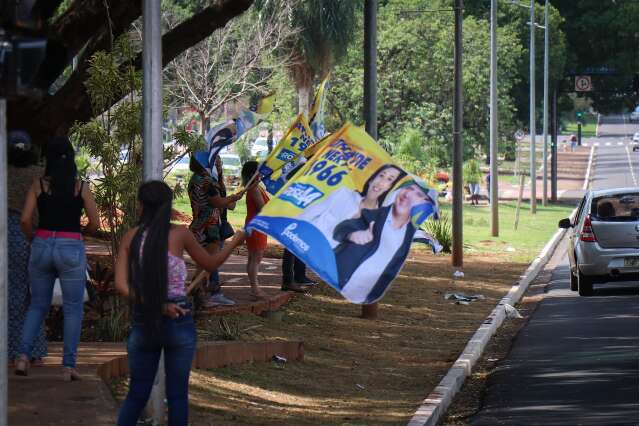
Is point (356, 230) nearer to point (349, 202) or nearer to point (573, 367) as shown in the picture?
point (349, 202)

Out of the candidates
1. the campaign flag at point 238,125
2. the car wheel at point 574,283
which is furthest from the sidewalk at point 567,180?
the campaign flag at point 238,125

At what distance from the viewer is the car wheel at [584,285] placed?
18933 mm

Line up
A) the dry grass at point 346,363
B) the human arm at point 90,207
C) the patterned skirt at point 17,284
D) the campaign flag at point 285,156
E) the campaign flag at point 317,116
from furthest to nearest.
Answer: the campaign flag at point 317,116
the dry grass at point 346,363
the campaign flag at point 285,156
the patterned skirt at point 17,284
the human arm at point 90,207

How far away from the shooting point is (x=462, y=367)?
12758mm

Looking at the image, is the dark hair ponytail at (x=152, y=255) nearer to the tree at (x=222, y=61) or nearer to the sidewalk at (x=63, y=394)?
the sidewalk at (x=63, y=394)

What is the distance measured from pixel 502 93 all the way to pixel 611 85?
22609 millimetres

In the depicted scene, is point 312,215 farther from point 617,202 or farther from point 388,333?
point 617,202

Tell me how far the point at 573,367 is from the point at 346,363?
2.37 metres

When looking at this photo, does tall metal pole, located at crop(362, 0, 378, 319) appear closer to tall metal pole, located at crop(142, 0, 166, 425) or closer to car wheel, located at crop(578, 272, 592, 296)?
car wheel, located at crop(578, 272, 592, 296)

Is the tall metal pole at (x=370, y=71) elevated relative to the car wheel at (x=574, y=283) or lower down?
elevated

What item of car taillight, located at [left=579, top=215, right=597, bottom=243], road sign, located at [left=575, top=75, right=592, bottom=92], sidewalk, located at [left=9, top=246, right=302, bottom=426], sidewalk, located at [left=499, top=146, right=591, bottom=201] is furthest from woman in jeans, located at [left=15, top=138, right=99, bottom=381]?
road sign, located at [left=575, top=75, right=592, bottom=92]

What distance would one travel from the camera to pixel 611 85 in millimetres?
77812

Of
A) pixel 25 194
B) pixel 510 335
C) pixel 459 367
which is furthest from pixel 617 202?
pixel 25 194

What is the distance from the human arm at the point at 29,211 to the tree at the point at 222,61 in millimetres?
28748
